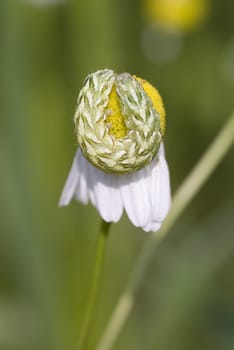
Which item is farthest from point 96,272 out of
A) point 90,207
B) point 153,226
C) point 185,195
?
point 90,207

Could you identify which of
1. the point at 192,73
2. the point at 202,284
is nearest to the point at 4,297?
the point at 202,284

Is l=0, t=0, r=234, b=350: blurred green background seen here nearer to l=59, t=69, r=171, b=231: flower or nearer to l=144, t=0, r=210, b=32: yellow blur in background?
l=144, t=0, r=210, b=32: yellow blur in background

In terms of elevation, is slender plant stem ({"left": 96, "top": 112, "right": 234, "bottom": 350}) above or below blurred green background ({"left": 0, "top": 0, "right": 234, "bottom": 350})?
above

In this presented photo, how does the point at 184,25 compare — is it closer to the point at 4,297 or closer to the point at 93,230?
the point at 93,230

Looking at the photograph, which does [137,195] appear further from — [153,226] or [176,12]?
[176,12]

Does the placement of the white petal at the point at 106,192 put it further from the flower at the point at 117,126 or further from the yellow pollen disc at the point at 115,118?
the yellow pollen disc at the point at 115,118

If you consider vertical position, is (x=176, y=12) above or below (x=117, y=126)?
below

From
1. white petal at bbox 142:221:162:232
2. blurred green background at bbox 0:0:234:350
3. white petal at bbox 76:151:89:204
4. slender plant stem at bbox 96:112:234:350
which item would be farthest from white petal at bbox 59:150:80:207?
blurred green background at bbox 0:0:234:350
